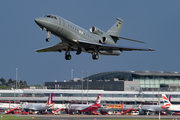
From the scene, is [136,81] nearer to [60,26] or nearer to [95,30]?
[95,30]

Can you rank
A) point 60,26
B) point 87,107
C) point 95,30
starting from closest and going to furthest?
1. point 60,26
2. point 95,30
3. point 87,107

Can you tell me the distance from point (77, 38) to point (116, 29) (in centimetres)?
1771

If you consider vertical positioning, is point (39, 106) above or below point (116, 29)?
below

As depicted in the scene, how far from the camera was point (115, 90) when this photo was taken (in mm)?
138375

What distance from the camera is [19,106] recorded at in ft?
348

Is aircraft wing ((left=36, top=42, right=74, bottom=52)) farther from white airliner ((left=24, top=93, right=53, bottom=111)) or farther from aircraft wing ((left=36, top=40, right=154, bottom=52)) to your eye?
white airliner ((left=24, top=93, right=53, bottom=111))

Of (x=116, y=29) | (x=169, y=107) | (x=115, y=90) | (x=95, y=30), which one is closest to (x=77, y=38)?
(x=95, y=30)

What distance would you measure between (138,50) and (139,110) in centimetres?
5909

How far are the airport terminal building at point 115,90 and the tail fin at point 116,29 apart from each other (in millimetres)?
64321

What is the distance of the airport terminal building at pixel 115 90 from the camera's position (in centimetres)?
13088

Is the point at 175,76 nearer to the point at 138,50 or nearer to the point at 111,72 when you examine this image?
the point at 111,72

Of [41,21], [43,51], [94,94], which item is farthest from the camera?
[94,94]

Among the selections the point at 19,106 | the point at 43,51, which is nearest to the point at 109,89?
the point at 19,106

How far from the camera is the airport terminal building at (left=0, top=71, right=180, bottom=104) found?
429 feet
